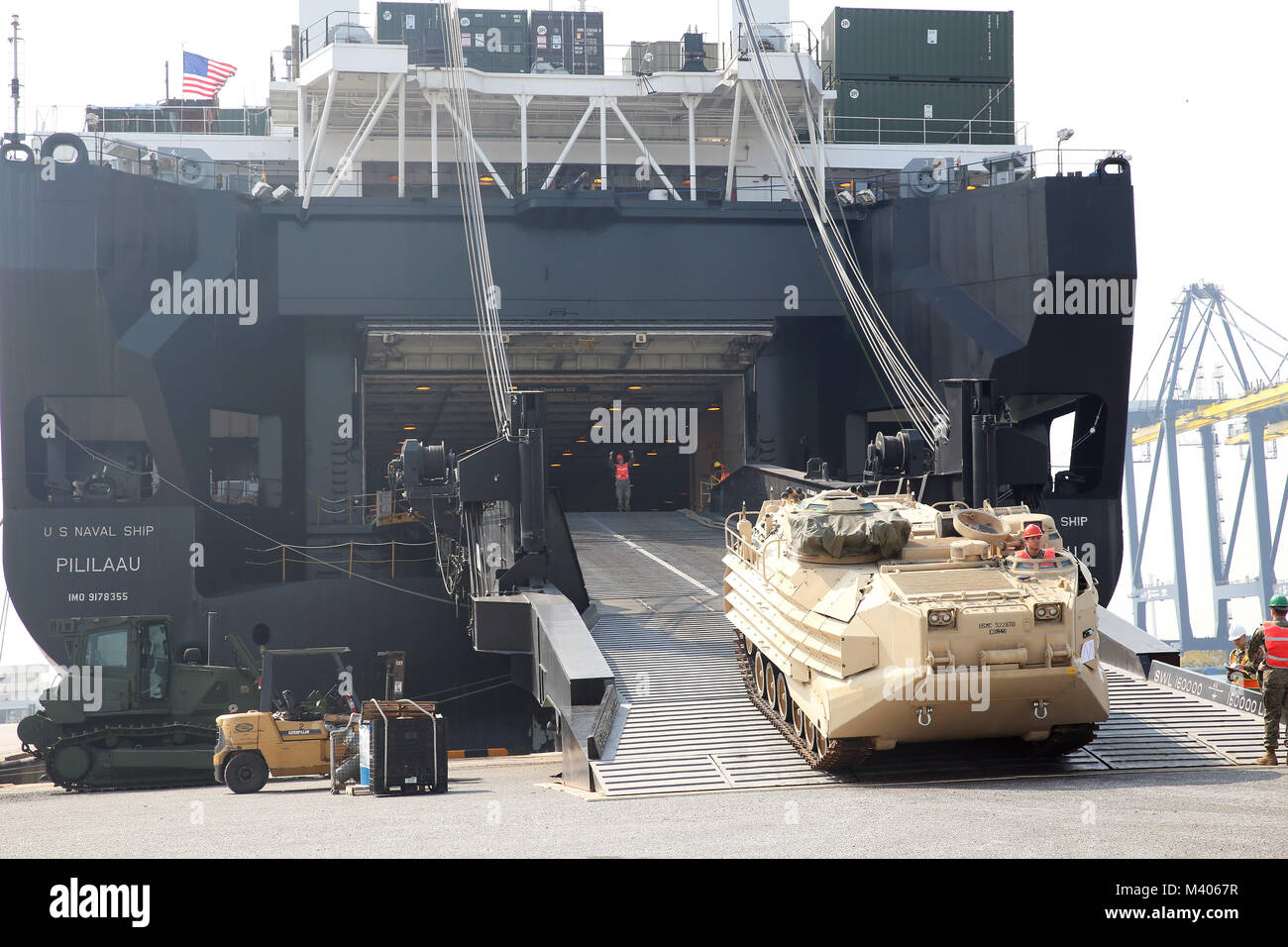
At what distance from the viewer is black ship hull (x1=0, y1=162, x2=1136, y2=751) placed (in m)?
27.1

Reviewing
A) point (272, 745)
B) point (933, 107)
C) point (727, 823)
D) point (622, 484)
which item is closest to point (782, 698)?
point (727, 823)

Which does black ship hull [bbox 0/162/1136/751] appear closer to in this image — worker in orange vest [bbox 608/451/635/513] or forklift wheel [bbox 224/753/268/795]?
worker in orange vest [bbox 608/451/635/513]

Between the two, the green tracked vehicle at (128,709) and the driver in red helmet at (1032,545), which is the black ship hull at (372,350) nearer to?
the green tracked vehicle at (128,709)

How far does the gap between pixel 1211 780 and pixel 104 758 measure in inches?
624

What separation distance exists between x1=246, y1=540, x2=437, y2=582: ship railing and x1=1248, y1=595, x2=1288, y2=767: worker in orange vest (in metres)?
18.5

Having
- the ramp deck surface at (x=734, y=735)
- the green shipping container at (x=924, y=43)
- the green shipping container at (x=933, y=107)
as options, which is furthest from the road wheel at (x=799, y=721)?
the green shipping container at (x=924, y=43)

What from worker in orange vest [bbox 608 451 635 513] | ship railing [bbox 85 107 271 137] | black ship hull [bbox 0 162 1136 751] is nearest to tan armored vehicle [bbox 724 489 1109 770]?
black ship hull [bbox 0 162 1136 751]

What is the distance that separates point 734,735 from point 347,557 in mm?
15787

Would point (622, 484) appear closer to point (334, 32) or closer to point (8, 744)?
point (334, 32)

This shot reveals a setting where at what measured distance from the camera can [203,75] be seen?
3612 centimetres

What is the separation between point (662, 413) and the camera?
3869 centimetres

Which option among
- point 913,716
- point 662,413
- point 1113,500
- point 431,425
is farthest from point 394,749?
point 431,425

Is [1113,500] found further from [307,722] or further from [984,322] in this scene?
[307,722]
